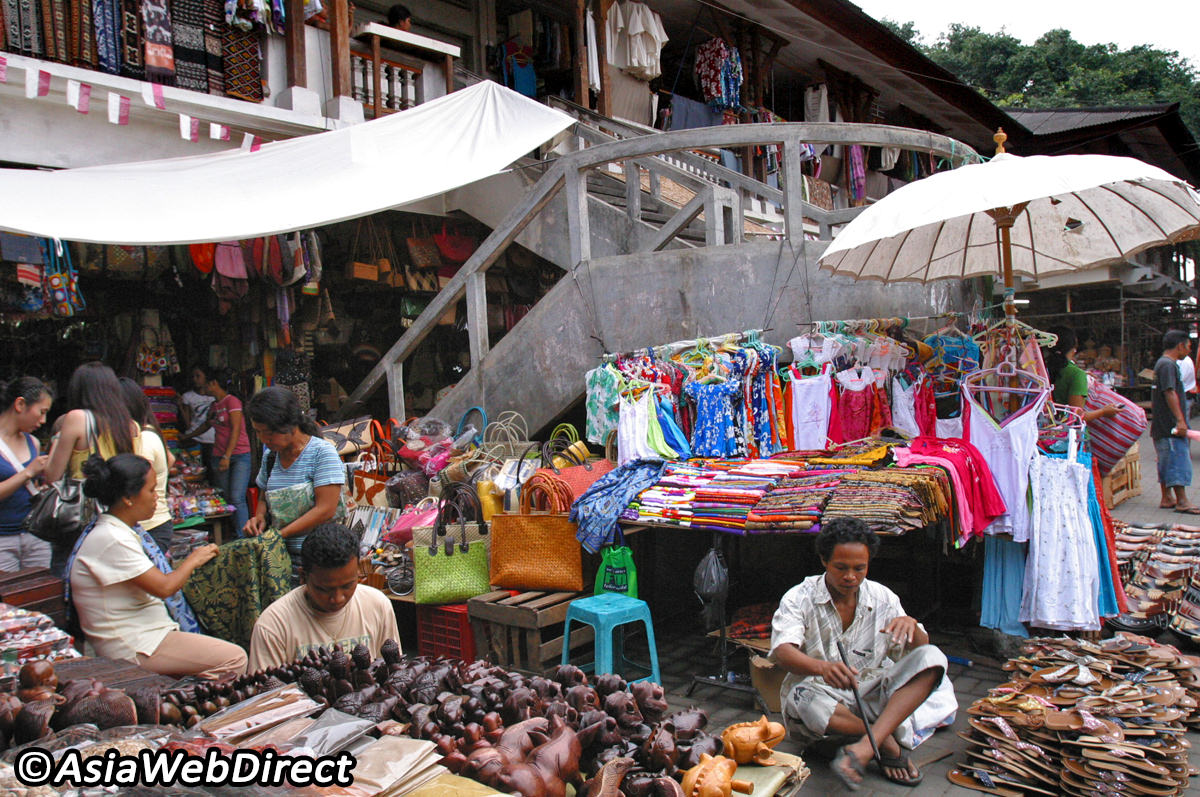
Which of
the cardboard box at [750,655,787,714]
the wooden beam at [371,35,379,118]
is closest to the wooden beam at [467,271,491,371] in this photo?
the wooden beam at [371,35,379,118]

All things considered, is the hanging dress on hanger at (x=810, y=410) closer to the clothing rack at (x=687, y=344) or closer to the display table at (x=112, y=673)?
the clothing rack at (x=687, y=344)

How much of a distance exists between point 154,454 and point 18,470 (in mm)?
712

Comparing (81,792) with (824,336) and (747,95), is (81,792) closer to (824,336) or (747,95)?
(824,336)

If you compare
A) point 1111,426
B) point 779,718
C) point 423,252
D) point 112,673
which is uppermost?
point 423,252

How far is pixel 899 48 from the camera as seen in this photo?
14766mm

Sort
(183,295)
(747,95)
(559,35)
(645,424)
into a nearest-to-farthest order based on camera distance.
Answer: (645,424) < (183,295) < (559,35) < (747,95)

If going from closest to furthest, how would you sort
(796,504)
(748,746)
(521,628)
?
(748,746) → (796,504) → (521,628)

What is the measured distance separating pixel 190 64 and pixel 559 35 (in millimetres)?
5871

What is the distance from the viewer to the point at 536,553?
5316mm

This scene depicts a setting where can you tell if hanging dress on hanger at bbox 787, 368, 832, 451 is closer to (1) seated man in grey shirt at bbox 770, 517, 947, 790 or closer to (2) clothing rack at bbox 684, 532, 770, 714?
(2) clothing rack at bbox 684, 532, 770, 714

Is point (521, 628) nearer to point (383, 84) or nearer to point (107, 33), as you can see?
point (107, 33)

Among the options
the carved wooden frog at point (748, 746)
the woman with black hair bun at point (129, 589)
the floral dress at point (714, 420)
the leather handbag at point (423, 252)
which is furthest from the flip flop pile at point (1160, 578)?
the leather handbag at point (423, 252)

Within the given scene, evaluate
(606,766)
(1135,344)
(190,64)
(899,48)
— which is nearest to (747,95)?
(899,48)

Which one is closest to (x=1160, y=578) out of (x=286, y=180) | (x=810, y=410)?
(x=810, y=410)
